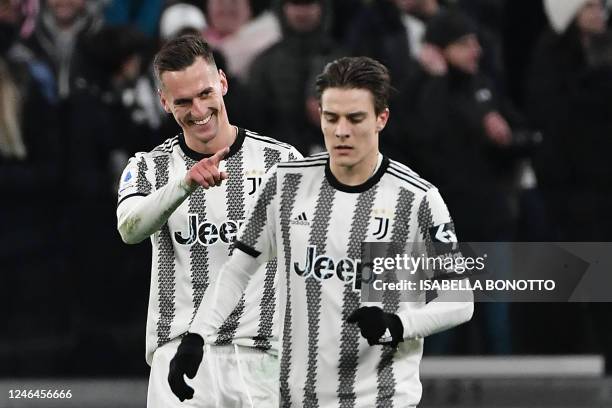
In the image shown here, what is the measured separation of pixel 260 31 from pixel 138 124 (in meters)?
0.94

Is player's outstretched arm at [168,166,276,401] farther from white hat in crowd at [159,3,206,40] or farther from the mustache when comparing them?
white hat in crowd at [159,3,206,40]

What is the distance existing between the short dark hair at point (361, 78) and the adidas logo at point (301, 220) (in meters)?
0.44

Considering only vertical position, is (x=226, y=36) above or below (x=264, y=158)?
above

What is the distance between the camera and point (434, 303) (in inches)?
225

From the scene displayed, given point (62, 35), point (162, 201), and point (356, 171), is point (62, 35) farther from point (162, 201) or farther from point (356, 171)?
point (356, 171)

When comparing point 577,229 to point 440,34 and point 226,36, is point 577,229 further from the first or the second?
point 226,36

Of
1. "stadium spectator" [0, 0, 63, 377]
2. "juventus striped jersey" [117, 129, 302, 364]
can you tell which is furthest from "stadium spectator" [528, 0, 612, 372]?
"juventus striped jersey" [117, 129, 302, 364]

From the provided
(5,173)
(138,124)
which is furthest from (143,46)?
(5,173)

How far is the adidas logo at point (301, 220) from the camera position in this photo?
591 centimetres

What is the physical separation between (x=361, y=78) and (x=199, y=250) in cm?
106

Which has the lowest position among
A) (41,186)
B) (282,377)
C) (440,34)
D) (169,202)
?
(282,377)

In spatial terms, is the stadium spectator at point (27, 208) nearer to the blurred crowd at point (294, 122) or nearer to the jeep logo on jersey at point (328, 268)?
the blurred crowd at point (294, 122)

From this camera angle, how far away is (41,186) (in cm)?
1020

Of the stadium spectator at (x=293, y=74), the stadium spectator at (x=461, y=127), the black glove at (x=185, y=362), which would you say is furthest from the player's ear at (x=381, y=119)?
the stadium spectator at (x=461, y=127)
